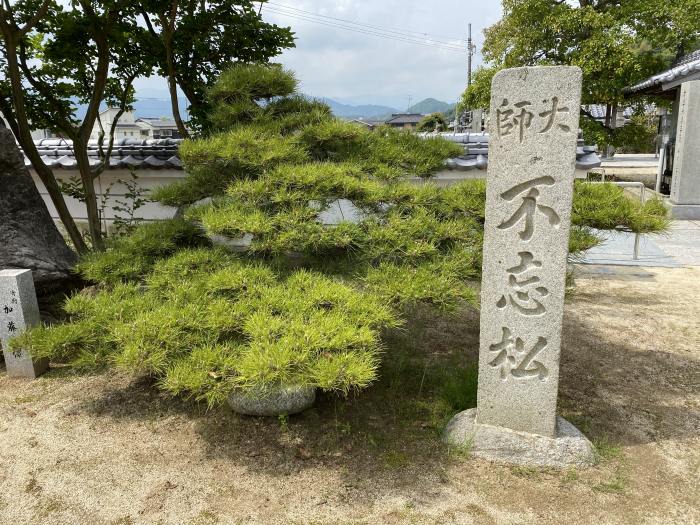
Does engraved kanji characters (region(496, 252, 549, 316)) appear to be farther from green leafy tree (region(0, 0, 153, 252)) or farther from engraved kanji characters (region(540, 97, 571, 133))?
green leafy tree (region(0, 0, 153, 252))

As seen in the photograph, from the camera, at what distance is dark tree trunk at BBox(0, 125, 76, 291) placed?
4777 millimetres

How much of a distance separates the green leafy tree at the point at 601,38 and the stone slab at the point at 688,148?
2704 mm

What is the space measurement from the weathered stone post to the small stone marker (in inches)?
140

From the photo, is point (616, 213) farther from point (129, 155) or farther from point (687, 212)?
point (687, 212)

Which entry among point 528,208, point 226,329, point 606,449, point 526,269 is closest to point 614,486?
point 606,449

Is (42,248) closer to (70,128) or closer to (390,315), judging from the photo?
(70,128)

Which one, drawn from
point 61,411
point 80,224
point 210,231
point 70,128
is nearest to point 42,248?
point 61,411

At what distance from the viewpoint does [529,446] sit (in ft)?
10.6

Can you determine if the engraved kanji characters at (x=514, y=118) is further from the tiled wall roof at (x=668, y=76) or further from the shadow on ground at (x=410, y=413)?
the tiled wall roof at (x=668, y=76)

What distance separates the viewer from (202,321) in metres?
3.06

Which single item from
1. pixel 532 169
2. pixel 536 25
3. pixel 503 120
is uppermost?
pixel 536 25

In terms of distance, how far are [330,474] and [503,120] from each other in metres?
2.32

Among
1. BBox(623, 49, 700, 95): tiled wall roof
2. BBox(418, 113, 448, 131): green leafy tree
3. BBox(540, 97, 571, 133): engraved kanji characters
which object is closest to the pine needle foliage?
BBox(418, 113, 448, 131): green leafy tree

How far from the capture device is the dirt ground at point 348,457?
112 inches
